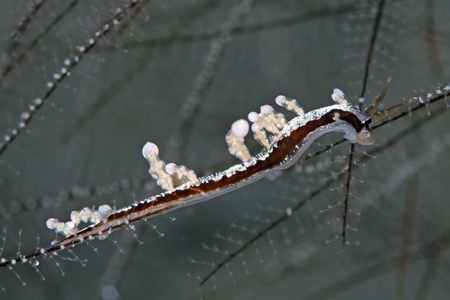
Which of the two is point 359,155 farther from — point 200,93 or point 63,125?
point 63,125

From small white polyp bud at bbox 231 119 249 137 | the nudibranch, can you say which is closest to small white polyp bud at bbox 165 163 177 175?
the nudibranch

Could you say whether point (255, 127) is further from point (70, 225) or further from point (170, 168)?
point (70, 225)

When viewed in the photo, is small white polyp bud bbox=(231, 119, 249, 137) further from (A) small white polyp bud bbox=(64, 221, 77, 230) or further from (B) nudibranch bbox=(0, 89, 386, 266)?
(A) small white polyp bud bbox=(64, 221, 77, 230)

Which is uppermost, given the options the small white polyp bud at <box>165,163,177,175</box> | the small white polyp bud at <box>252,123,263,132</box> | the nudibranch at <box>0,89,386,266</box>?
the small white polyp bud at <box>252,123,263,132</box>

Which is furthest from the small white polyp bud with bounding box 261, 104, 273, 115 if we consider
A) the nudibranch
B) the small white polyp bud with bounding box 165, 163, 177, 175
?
the small white polyp bud with bounding box 165, 163, 177, 175

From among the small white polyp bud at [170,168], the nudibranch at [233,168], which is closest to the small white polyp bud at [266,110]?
the nudibranch at [233,168]

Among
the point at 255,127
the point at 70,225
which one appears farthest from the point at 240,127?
the point at 70,225

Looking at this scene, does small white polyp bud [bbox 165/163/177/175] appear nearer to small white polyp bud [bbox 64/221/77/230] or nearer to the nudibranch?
the nudibranch

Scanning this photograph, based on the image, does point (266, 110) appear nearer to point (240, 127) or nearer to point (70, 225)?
point (240, 127)

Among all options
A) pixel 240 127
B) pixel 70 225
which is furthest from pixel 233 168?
pixel 70 225

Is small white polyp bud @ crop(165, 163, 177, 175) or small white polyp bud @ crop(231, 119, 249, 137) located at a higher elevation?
small white polyp bud @ crop(231, 119, 249, 137)

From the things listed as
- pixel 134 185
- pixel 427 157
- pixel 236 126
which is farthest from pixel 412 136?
pixel 236 126
